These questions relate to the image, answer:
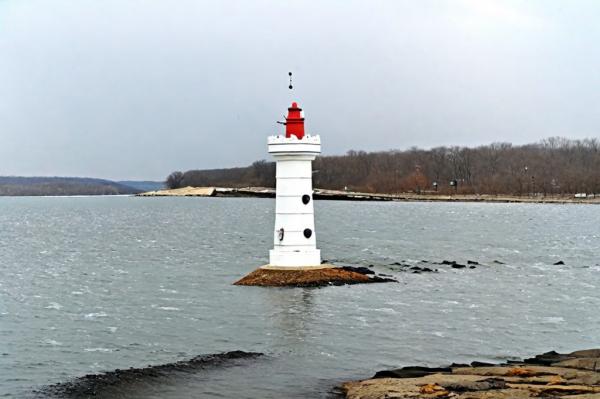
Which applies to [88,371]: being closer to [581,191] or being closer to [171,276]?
[171,276]

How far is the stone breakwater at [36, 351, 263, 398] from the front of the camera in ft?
53.7

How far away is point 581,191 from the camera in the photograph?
183 meters

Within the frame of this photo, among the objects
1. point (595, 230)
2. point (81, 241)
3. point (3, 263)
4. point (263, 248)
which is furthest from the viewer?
point (595, 230)

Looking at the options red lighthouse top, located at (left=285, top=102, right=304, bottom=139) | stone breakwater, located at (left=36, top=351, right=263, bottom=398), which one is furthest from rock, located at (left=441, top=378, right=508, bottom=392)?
red lighthouse top, located at (left=285, top=102, right=304, bottom=139)

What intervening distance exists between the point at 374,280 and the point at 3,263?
23.1 meters

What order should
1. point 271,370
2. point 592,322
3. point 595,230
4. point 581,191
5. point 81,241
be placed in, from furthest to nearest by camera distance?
point 581,191 → point 595,230 → point 81,241 → point 592,322 → point 271,370

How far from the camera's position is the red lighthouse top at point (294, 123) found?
96.7ft

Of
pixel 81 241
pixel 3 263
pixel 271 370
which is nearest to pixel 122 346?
pixel 271 370

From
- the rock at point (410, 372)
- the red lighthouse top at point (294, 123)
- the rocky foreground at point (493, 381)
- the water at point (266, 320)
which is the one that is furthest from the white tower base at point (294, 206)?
the rocky foreground at point (493, 381)

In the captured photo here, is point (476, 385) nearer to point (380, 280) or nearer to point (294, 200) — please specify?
point (294, 200)

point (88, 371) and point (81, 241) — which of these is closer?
point (88, 371)

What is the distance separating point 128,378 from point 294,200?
13270mm

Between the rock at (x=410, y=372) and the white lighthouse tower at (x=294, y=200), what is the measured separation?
12135mm

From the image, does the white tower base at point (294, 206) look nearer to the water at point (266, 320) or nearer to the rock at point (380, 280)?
the water at point (266, 320)
